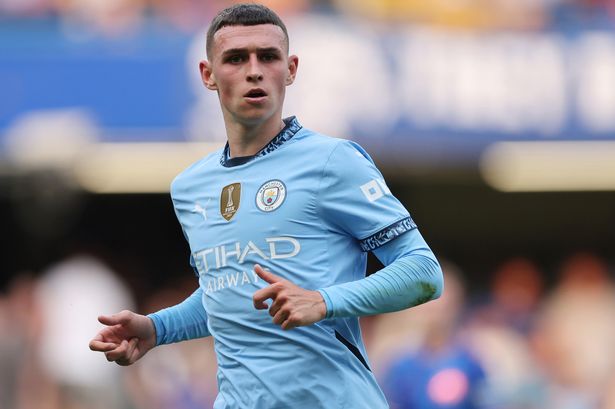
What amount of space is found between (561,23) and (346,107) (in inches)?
104

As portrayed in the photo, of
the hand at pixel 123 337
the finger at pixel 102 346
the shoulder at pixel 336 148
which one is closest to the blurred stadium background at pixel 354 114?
the hand at pixel 123 337

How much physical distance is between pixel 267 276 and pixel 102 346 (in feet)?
2.69

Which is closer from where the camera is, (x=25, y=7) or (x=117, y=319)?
(x=117, y=319)

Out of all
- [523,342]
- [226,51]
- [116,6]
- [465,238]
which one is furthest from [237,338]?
[465,238]

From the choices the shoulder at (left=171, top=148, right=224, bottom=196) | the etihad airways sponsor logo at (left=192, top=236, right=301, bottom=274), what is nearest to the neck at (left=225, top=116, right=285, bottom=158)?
the shoulder at (left=171, top=148, right=224, bottom=196)

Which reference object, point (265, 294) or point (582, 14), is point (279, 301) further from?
point (582, 14)

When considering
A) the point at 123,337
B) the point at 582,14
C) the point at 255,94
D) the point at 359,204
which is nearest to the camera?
the point at 359,204

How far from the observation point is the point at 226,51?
4875mm

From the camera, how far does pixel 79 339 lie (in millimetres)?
12438

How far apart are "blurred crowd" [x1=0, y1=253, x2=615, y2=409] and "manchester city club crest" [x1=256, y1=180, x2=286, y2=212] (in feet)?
17.2

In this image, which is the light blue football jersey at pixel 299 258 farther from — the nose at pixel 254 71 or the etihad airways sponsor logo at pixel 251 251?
the nose at pixel 254 71

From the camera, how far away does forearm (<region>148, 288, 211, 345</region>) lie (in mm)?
5090

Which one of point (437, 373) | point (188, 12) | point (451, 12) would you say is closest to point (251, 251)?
point (437, 373)

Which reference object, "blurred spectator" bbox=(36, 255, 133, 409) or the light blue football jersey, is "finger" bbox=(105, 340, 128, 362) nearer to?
the light blue football jersey
